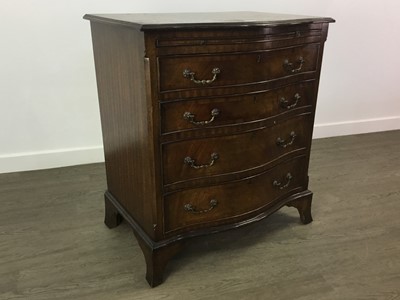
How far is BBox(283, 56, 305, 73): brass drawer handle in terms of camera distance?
4.74 ft

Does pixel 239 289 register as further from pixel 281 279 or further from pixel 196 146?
pixel 196 146

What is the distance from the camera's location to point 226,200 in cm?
147

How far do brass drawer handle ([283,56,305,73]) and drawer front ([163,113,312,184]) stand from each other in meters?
0.20

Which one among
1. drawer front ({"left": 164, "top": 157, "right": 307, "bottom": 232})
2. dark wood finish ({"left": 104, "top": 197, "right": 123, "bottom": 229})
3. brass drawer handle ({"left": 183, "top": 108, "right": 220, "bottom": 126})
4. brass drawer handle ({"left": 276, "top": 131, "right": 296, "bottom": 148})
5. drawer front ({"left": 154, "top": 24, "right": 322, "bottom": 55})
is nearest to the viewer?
drawer front ({"left": 154, "top": 24, "right": 322, "bottom": 55})

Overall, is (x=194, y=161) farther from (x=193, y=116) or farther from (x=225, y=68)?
(x=225, y=68)

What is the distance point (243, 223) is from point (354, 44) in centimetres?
180

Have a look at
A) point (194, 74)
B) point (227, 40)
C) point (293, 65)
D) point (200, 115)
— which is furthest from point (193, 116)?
point (293, 65)

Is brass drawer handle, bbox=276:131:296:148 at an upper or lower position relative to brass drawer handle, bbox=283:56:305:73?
lower

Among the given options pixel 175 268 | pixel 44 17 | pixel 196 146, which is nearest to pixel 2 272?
pixel 175 268

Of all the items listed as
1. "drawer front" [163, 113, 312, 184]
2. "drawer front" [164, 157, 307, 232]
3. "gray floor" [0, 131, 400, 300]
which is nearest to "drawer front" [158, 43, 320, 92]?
"drawer front" [163, 113, 312, 184]

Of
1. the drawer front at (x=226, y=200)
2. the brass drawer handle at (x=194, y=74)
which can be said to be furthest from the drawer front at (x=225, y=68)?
the drawer front at (x=226, y=200)

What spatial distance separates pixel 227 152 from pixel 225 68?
0.30m

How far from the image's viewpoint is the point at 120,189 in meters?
1.61

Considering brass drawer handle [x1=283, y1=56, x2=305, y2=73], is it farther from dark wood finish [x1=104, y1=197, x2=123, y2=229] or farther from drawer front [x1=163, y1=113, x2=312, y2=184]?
dark wood finish [x1=104, y1=197, x2=123, y2=229]
